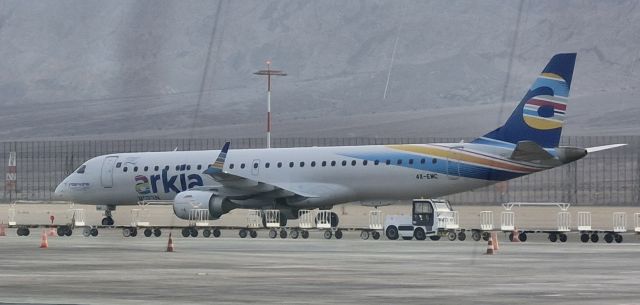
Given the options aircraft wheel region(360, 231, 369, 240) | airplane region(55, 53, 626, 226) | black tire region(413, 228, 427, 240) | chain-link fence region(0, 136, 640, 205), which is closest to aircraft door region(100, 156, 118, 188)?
airplane region(55, 53, 626, 226)

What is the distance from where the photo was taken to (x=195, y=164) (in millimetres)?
71750

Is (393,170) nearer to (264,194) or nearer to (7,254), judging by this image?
(264,194)

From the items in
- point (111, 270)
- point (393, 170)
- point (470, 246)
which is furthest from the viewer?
point (393, 170)

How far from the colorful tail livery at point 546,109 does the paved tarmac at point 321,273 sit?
11.3m

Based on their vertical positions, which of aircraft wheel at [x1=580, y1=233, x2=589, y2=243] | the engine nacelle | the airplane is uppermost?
the airplane

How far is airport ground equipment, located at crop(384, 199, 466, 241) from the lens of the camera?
5888 centimetres

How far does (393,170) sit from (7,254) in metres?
24.7

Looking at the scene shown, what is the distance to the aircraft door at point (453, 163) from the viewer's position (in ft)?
213

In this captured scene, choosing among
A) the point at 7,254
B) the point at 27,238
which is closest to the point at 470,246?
the point at 7,254

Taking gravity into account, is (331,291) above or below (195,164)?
below

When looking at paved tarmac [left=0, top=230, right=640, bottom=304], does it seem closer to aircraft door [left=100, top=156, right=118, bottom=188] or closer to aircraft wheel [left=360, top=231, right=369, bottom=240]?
aircraft wheel [left=360, top=231, right=369, bottom=240]

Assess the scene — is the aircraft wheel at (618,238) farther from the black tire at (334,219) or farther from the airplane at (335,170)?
the black tire at (334,219)

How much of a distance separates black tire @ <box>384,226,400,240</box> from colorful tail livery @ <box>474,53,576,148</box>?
25.5 ft

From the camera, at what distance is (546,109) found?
63750mm
